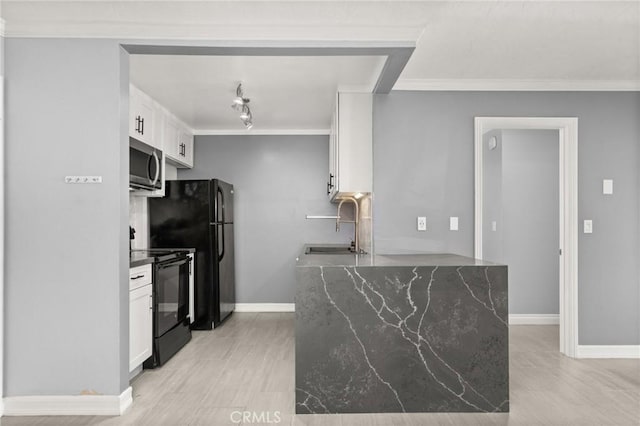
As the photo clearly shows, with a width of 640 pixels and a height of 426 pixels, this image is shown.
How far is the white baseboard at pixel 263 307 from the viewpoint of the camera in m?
5.71

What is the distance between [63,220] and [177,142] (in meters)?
2.52

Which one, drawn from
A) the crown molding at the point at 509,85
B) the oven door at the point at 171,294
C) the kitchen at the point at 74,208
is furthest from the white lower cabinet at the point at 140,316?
the crown molding at the point at 509,85

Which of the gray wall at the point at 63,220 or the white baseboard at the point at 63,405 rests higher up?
the gray wall at the point at 63,220

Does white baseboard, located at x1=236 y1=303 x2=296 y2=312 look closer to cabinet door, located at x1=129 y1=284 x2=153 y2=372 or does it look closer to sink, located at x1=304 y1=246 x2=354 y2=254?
sink, located at x1=304 y1=246 x2=354 y2=254

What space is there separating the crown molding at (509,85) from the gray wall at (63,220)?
2.33 m

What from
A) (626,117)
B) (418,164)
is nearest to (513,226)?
(626,117)

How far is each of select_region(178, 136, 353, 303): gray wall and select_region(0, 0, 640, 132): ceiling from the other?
58.9 inches

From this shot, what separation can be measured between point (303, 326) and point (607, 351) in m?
2.87

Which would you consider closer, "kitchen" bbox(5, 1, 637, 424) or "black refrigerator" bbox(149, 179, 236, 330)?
"kitchen" bbox(5, 1, 637, 424)

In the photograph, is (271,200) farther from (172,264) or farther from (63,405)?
(63,405)

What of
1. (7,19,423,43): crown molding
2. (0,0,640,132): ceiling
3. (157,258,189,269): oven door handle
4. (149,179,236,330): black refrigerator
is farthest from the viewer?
(149,179,236,330): black refrigerator

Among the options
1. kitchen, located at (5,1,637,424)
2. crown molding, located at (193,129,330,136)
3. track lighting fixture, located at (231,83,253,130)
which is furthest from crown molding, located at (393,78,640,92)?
kitchen, located at (5,1,637,424)

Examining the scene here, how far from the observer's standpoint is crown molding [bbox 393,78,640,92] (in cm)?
377

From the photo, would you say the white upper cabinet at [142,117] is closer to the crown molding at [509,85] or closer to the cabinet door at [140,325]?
the cabinet door at [140,325]
